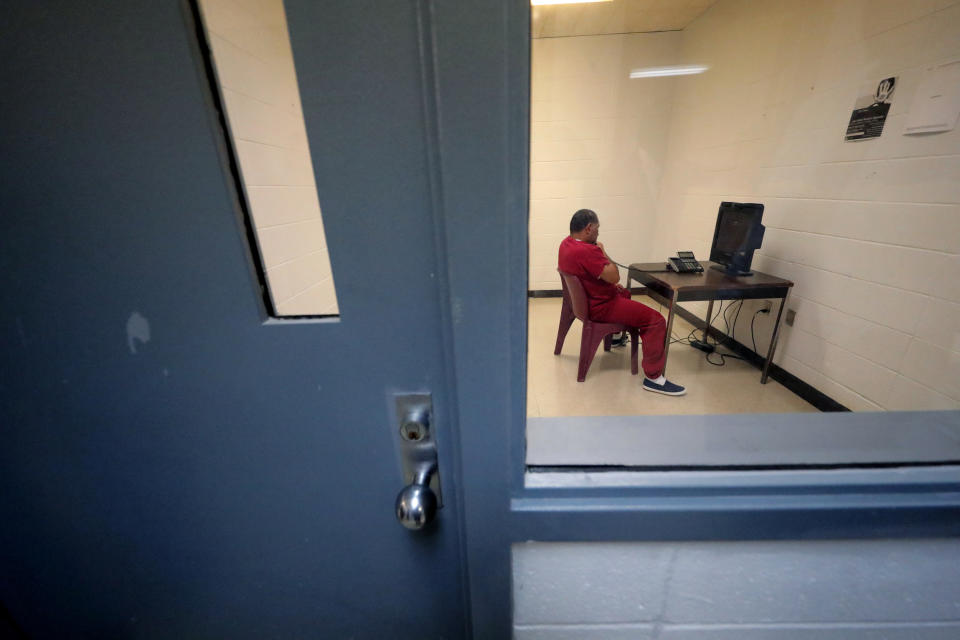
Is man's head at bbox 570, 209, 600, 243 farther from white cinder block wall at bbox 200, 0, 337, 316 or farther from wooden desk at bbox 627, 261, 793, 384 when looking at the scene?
white cinder block wall at bbox 200, 0, 337, 316

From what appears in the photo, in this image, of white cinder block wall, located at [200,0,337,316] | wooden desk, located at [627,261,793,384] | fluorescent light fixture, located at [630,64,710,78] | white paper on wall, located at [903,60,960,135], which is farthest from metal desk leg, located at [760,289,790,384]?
white cinder block wall, located at [200,0,337,316]

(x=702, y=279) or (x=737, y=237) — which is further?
(x=737, y=237)

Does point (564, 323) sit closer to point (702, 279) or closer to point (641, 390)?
point (641, 390)

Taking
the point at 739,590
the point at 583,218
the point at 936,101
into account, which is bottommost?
the point at 739,590

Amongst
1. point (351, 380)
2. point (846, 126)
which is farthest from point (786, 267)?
point (351, 380)

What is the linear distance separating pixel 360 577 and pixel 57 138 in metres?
0.70

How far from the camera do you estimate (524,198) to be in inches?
15.3

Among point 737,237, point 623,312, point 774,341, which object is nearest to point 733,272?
point 737,237

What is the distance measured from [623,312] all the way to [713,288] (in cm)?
55

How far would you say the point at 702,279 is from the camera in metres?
2.32

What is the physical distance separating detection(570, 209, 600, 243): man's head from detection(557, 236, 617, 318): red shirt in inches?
2.2

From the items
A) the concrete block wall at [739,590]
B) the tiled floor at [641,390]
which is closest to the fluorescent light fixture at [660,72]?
the tiled floor at [641,390]

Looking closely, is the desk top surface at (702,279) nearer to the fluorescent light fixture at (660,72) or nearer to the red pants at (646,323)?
the red pants at (646,323)

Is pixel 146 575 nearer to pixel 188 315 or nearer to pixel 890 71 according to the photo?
pixel 188 315
